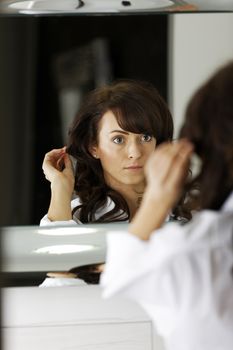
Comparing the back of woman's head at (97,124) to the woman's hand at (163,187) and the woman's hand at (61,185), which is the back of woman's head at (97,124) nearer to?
the woman's hand at (61,185)

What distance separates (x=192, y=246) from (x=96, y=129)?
46cm

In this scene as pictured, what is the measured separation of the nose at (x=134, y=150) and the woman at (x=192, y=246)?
1.13 ft

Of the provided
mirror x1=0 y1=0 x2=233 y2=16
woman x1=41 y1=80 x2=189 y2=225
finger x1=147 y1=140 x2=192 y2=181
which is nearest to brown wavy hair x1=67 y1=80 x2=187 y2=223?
woman x1=41 y1=80 x2=189 y2=225

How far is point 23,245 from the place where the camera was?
3.83ft

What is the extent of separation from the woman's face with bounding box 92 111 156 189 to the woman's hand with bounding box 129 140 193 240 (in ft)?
1.13

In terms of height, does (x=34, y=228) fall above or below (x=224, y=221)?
below

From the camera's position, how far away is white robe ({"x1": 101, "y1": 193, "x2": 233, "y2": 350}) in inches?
28.9

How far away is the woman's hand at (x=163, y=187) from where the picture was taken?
798mm

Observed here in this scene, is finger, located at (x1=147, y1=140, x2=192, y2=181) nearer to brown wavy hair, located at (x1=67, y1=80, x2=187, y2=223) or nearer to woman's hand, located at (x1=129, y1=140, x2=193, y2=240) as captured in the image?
woman's hand, located at (x1=129, y1=140, x2=193, y2=240)

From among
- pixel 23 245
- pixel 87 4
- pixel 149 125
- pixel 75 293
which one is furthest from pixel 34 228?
pixel 87 4

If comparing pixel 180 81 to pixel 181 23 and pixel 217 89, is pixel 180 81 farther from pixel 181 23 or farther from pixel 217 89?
pixel 217 89

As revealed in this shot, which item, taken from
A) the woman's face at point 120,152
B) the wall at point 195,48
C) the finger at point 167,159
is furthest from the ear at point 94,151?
the finger at point 167,159

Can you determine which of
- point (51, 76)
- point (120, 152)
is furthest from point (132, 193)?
point (51, 76)

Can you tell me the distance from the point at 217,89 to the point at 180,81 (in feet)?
1.34
